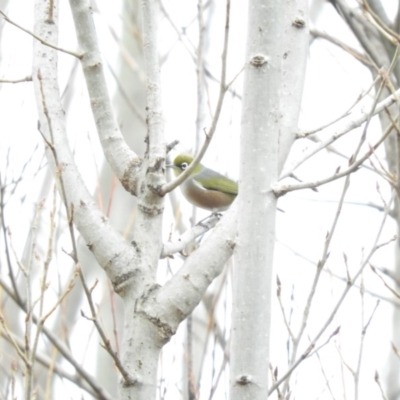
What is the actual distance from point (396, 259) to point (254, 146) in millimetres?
2953

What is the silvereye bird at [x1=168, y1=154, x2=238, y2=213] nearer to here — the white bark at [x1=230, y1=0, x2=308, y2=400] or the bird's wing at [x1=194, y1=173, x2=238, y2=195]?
the bird's wing at [x1=194, y1=173, x2=238, y2=195]

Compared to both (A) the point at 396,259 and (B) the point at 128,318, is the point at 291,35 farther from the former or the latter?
(A) the point at 396,259

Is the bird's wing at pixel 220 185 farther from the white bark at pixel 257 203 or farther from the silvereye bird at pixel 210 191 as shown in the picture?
the white bark at pixel 257 203

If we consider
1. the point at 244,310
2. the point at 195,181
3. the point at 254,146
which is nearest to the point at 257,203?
the point at 254,146

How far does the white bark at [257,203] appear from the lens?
6.23ft

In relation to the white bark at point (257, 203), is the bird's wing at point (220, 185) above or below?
above

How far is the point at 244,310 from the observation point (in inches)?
75.7

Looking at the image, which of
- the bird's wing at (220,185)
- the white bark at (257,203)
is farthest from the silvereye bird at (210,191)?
the white bark at (257,203)

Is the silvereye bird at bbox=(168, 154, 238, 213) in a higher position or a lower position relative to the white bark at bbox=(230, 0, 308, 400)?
higher

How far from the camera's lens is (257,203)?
1972 millimetres

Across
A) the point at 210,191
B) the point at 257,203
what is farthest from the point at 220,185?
the point at 257,203

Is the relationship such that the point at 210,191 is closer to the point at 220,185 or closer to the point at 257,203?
the point at 220,185

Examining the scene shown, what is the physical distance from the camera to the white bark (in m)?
1.90

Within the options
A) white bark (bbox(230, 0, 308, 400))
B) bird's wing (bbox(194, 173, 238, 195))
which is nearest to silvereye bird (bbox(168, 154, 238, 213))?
bird's wing (bbox(194, 173, 238, 195))
